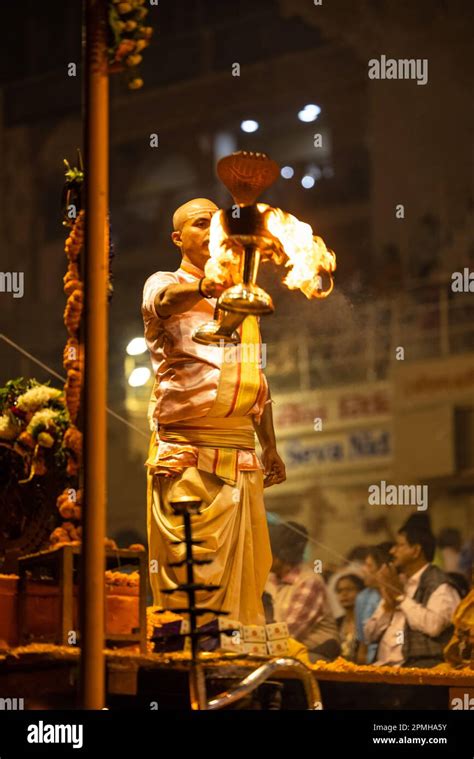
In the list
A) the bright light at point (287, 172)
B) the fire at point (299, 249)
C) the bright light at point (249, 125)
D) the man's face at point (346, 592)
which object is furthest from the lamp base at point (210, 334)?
the bright light at point (287, 172)

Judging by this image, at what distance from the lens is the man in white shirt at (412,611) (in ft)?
27.5

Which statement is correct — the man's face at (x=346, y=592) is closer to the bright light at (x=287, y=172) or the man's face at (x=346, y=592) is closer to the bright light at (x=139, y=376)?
the bright light at (x=139, y=376)

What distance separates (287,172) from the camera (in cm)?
948

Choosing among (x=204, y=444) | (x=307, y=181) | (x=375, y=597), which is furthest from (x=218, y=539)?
(x=307, y=181)

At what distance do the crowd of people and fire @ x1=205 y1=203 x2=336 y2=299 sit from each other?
2731 millimetres

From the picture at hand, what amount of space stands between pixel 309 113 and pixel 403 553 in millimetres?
2598

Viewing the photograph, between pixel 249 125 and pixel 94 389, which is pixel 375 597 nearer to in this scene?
pixel 249 125

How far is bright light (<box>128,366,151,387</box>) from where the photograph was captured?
29.2ft

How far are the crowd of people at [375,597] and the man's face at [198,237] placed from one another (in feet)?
8.25

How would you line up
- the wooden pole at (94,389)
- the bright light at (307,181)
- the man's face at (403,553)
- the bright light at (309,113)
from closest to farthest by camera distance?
the wooden pole at (94,389)
the man's face at (403,553)
the bright light at (309,113)
the bright light at (307,181)

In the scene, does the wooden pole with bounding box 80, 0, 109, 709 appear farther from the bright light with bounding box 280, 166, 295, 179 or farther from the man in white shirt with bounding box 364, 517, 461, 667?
the bright light with bounding box 280, 166, 295, 179

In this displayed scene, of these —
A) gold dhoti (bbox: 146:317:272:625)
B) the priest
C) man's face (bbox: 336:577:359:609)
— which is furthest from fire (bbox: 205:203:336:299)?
man's face (bbox: 336:577:359:609)

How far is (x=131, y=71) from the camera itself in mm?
5227

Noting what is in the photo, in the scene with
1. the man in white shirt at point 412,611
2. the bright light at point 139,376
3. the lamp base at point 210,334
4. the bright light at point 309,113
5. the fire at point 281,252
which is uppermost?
the bright light at point 309,113
